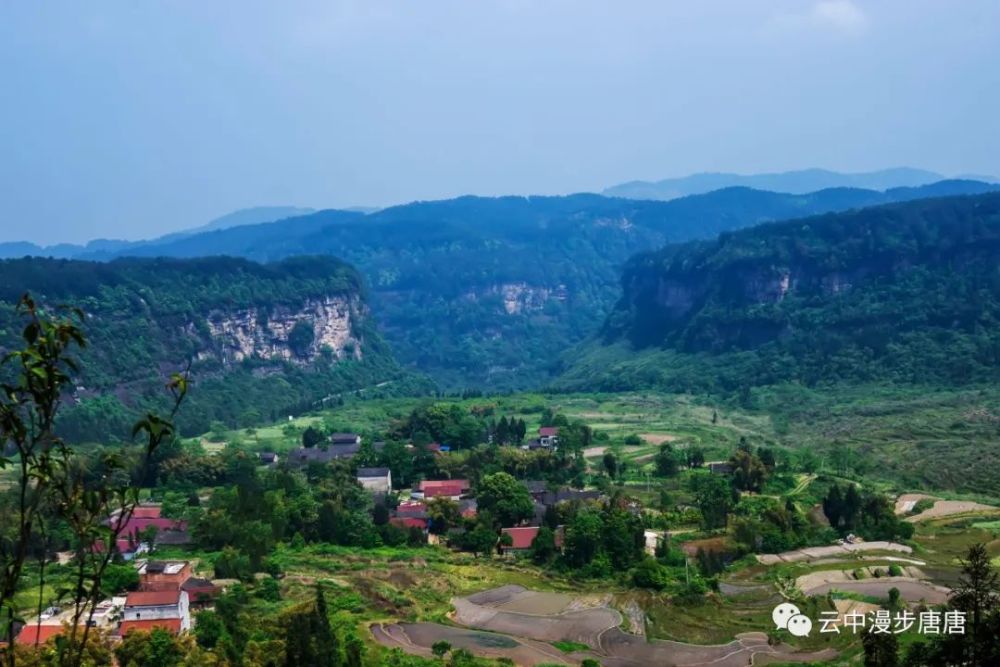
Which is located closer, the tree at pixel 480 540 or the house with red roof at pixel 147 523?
the tree at pixel 480 540

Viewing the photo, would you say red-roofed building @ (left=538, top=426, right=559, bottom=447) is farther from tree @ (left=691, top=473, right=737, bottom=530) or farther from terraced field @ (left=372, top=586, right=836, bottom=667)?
terraced field @ (left=372, top=586, right=836, bottom=667)

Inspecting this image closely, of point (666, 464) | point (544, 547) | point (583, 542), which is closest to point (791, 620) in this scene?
point (583, 542)

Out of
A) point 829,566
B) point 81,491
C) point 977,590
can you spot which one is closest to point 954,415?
point 829,566

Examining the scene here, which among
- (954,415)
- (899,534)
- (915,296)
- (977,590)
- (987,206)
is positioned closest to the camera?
(977,590)

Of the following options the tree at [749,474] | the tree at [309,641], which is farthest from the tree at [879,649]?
the tree at [749,474]

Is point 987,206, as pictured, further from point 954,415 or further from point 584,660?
point 584,660

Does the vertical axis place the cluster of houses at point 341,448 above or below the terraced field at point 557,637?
above

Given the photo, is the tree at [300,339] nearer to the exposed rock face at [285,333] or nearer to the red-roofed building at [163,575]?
the exposed rock face at [285,333]
